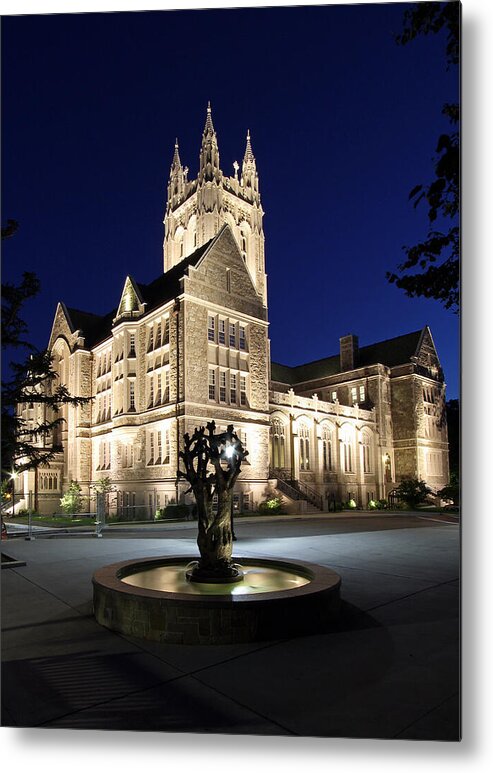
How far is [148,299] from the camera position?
1443 inches

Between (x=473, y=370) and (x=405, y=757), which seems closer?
(x=405, y=757)

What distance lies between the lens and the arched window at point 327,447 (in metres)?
41.9

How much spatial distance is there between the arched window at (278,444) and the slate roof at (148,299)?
11082 mm

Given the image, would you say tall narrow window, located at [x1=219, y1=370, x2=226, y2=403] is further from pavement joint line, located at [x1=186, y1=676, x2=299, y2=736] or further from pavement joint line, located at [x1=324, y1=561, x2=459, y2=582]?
pavement joint line, located at [x1=186, y1=676, x2=299, y2=736]

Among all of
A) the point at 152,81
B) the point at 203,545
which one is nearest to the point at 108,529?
the point at 203,545

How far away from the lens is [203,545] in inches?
328

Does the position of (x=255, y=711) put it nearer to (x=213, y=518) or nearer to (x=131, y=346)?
(x=213, y=518)

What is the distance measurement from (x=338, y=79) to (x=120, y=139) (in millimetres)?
3772

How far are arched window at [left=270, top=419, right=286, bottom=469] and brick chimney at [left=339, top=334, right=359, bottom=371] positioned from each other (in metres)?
16.3

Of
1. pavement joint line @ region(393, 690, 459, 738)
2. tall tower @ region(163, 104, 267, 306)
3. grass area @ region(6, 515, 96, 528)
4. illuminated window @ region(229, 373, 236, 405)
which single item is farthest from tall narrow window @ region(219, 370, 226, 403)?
tall tower @ region(163, 104, 267, 306)

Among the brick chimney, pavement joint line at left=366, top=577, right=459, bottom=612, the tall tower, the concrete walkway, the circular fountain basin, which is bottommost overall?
pavement joint line at left=366, top=577, right=459, bottom=612

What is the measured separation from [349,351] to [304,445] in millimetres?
15426

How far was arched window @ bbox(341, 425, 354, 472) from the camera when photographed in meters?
43.7

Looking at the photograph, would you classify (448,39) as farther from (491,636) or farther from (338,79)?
(491,636)
